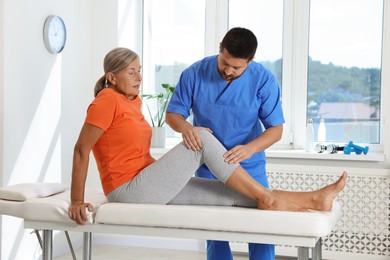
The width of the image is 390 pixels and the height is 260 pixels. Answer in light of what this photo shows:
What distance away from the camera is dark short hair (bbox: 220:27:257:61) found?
7.30ft

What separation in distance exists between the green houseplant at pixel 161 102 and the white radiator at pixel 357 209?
2.87ft

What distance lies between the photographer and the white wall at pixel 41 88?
3260mm

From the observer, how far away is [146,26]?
4398 mm

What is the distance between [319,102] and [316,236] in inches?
83.5

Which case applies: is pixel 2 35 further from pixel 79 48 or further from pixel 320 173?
pixel 320 173

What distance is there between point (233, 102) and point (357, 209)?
1537 millimetres

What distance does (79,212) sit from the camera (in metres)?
2.25

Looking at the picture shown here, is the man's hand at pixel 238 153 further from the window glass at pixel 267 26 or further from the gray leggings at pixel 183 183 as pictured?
the window glass at pixel 267 26

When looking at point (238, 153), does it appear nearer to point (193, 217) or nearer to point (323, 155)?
point (193, 217)

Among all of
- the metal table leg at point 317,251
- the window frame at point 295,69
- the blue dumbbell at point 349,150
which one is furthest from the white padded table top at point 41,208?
the window frame at point 295,69

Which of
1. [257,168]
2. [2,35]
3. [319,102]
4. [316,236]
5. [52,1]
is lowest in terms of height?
[316,236]

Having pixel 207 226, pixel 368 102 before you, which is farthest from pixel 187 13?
pixel 207 226

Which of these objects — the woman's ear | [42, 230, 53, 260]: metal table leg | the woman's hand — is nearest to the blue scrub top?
the woman's ear

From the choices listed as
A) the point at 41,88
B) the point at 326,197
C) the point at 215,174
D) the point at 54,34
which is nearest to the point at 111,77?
the point at 215,174
